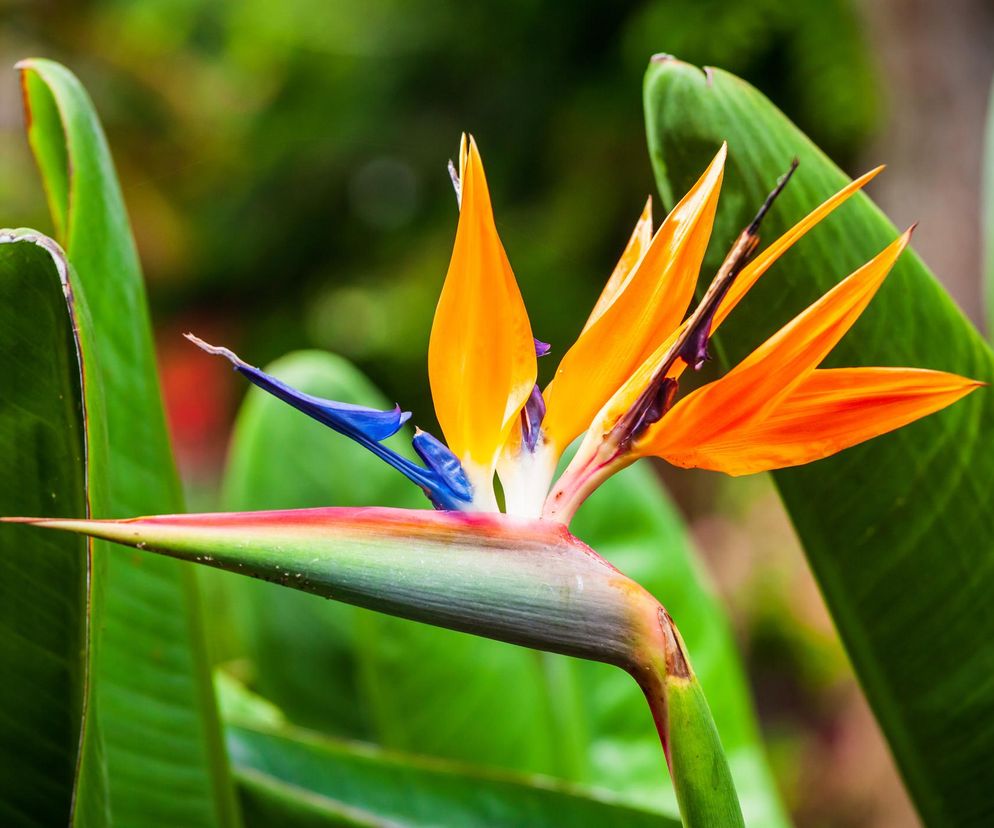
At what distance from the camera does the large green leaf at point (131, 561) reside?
401 millimetres

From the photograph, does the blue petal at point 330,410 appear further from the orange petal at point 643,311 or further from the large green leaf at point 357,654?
the large green leaf at point 357,654

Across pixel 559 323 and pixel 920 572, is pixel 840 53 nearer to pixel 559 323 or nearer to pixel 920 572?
pixel 559 323

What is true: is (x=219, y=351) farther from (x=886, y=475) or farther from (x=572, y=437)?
(x=886, y=475)

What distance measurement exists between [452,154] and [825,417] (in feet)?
7.69

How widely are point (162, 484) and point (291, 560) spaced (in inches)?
8.7

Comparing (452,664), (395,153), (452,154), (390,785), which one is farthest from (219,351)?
(395,153)

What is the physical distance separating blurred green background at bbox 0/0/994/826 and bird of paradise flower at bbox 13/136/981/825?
1562mm

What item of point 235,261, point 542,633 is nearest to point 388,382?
point 235,261

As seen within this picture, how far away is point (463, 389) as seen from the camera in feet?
0.96

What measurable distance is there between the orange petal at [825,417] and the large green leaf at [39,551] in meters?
0.18

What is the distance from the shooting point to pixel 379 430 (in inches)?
11.7

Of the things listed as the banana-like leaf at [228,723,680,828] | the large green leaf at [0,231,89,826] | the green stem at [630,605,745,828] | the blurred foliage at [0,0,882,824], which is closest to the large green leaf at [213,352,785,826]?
the banana-like leaf at [228,723,680,828]

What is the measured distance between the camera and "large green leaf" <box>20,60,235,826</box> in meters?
0.40

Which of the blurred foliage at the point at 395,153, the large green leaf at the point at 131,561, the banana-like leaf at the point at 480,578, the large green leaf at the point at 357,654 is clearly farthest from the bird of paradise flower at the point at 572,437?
the blurred foliage at the point at 395,153
